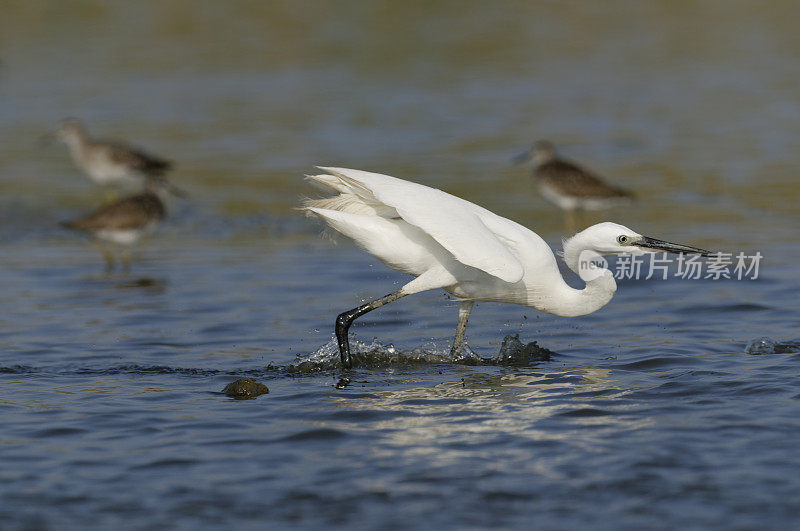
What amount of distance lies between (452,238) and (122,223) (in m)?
6.37

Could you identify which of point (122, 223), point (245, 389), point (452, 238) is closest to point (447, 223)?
point (452, 238)

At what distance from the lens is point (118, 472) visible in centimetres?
582

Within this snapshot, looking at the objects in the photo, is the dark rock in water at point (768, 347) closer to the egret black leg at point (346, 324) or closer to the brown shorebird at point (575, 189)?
the egret black leg at point (346, 324)

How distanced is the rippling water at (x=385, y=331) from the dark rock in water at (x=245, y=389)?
10cm

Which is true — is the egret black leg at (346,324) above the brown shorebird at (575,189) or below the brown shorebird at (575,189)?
below

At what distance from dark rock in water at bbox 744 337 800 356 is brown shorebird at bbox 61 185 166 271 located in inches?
269

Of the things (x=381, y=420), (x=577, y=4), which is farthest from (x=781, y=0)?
(x=381, y=420)

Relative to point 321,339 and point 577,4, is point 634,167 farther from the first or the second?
point 577,4

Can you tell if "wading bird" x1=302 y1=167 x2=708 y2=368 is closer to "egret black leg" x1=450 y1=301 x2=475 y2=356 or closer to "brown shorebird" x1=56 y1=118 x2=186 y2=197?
"egret black leg" x1=450 y1=301 x2=475 y2=356

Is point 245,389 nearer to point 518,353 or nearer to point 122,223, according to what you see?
point 518,353

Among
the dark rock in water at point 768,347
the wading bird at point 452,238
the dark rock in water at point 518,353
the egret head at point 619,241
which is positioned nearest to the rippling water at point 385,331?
the dark rock in water at point 768,347

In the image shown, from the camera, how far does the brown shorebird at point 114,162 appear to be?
15.8 metres

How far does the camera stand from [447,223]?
743 centimetres

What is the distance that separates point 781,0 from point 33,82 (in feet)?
64.3
